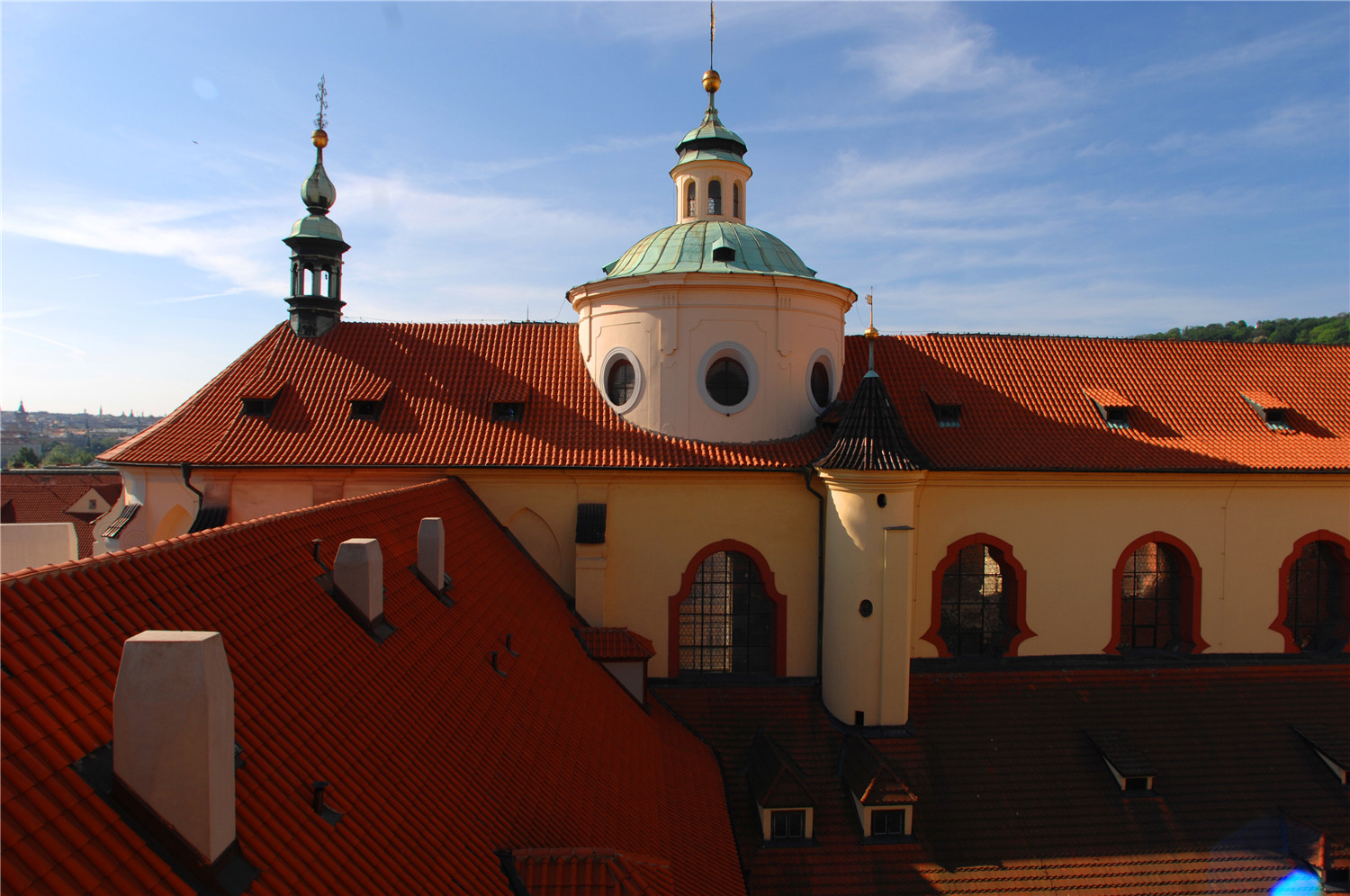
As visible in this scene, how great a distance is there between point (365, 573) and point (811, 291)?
1192 cm

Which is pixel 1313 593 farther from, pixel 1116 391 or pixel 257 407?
pixel 257 407

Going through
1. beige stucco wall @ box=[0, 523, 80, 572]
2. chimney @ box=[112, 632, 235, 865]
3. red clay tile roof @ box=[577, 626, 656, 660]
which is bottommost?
red clay tile roof @ box=[577, 626, 656, 660]

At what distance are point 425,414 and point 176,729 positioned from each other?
13234mm

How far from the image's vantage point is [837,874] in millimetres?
12289

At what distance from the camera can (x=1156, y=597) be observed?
1734cm

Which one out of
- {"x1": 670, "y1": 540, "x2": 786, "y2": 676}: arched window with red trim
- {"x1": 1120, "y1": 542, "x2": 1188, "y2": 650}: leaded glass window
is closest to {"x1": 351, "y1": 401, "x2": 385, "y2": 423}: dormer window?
{"x1": 670, "y1": 540, "x2": 786, "y2": 676}: arched window with red trim

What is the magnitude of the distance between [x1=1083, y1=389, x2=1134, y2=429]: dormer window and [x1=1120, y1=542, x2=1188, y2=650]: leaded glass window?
284 centimetres

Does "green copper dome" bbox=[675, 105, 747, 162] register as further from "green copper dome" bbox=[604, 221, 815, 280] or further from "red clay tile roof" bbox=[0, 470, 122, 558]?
"red clay tile roof" bbox=[0, 470, 122, 558]

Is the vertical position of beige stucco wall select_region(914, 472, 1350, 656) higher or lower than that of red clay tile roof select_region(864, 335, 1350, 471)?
lower

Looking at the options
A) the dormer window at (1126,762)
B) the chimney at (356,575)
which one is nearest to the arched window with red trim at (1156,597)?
the dormer window at (1126,762)

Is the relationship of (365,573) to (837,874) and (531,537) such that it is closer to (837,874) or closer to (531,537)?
(531,537)

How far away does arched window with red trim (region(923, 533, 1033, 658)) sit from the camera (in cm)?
1669

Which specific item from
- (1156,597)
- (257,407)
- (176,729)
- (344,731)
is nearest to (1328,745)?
(1156,597)

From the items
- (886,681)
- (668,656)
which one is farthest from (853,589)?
(668,656)
